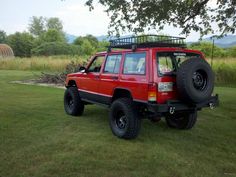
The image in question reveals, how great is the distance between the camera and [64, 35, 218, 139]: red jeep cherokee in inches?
256

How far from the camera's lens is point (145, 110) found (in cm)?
694

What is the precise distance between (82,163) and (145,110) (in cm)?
192

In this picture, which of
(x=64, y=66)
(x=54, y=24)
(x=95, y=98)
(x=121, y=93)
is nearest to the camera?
(x=121, y=93)

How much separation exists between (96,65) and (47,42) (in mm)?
62598

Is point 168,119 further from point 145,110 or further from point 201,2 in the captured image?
point 201,2

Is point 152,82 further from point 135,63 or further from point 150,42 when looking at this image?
point 150,42

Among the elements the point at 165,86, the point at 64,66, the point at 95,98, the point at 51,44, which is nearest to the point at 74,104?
the point at 95,98

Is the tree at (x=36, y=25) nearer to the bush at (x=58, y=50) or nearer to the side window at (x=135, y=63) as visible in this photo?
the bush at (x=58, y=50)

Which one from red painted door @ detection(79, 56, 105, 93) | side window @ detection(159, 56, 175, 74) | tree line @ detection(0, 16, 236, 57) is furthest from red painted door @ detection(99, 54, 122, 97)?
tree line @ detection(0, 16, 236, 57)

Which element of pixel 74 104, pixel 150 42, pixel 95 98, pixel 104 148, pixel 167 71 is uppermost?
pixel 150 42

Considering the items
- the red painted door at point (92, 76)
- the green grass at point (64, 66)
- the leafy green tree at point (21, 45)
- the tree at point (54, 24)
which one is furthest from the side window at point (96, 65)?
the tree at point (54, 24)

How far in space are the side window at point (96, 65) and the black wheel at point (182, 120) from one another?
2.01m

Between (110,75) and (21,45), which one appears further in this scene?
Answer: (21,45)

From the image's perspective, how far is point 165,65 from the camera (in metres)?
6.83
